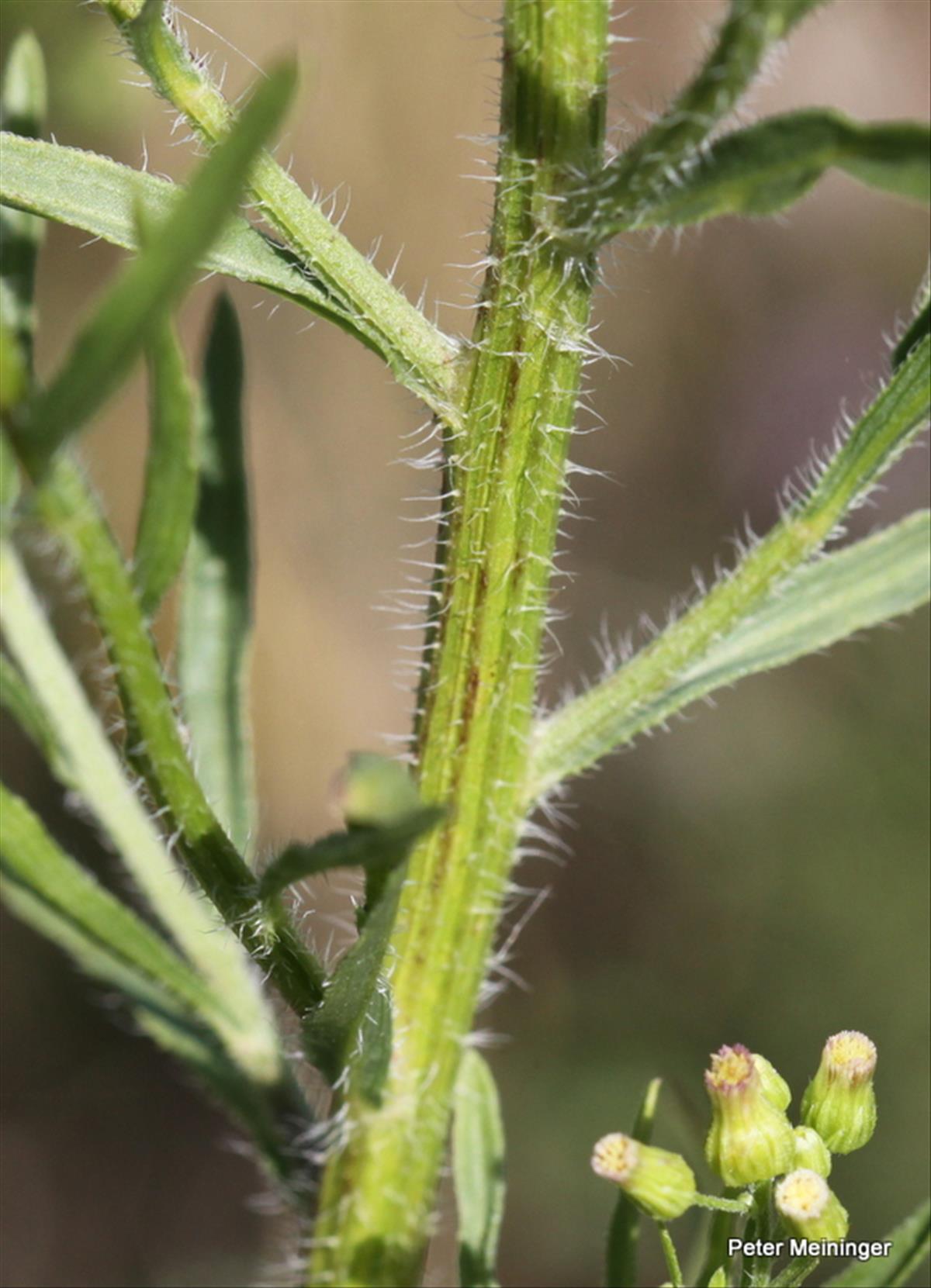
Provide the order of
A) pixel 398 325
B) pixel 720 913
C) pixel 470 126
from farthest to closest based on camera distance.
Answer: pixel 470 126
pixel 720 913
pixel 398 325

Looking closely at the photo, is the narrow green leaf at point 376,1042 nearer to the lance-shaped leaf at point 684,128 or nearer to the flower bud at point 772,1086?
the flower bud at point 772,1086

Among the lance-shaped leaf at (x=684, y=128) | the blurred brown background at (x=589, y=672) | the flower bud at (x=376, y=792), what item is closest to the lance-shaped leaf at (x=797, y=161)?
the lance-shaped leaf at (x=684, y=128)

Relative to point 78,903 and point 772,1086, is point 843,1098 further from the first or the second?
point 78,903

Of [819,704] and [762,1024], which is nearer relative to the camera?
[762,1024]

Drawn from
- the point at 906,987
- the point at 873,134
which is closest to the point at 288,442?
the point at 906,987

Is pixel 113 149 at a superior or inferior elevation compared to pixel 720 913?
superior

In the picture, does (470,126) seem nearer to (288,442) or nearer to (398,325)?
(288,442)
